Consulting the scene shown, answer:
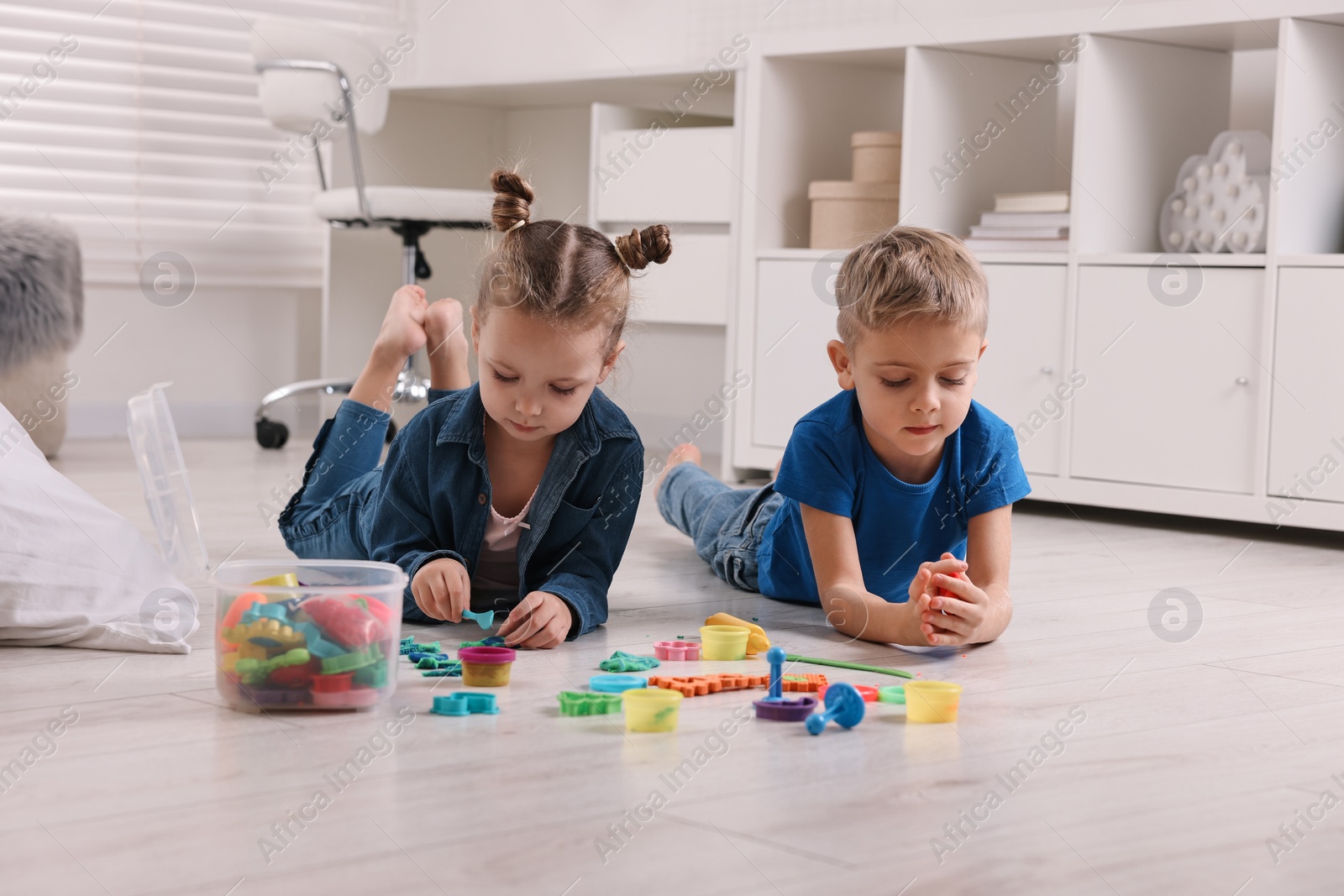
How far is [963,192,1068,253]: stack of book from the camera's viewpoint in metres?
2.54

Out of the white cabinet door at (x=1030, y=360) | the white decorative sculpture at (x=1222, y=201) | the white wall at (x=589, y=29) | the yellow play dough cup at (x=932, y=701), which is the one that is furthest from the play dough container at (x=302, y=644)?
the white wall at (x=589, y=29)

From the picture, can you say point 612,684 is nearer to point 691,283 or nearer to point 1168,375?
point 1168,375

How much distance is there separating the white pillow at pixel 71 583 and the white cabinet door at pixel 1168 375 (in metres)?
1.61

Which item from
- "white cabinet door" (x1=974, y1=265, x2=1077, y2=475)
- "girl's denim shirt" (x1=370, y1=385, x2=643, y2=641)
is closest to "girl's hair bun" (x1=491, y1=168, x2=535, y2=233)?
"girl's denim shirt" (x1=370, y1=385, x2=643, y2=641)

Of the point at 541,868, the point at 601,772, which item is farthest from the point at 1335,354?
the point at 541,868

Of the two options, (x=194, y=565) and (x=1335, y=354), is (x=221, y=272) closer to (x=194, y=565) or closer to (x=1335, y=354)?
(x=194, y=565)

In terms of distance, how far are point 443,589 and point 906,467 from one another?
Answer: 51cm

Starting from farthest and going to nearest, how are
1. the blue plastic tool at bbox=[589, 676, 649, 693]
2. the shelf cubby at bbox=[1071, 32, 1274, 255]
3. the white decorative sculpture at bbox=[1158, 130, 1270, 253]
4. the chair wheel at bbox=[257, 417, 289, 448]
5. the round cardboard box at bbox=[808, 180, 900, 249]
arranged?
the chair wheel at bbox=[257, 417, 289, 448] < the round cardboard box at bbox=[808, 180, 900, 249] < the shelf cubby at bbox=[1071, 32, 1274, 255] < the white decorative sculpture at bbox=[1158, 130, 1270, 253] < the blue plastic tool at bbox=[589, 676, 649, 693]

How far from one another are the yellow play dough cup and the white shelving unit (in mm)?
1326

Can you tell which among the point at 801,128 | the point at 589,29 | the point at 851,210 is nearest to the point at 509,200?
the point at 851,210

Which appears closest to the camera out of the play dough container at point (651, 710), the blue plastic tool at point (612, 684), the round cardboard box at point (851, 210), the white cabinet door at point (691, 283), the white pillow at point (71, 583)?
the play dough container at point (651, 710)

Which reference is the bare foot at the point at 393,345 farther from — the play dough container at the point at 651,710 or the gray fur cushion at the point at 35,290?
the gray fur cushion at the point at 35,290

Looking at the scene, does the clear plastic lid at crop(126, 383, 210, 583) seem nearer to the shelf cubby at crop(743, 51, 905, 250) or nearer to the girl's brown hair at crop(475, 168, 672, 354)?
the girl's brown hair at crop(475, 168, 672, 354)

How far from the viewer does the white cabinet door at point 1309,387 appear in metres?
2.21
